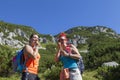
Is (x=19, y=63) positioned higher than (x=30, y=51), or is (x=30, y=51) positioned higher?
(x=30, y=51)

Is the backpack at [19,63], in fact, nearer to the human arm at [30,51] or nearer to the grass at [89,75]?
the human arm at [30,51]

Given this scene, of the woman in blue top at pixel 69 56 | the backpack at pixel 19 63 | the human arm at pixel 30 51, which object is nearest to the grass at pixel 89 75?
the woman in blue top at pixel 69 56

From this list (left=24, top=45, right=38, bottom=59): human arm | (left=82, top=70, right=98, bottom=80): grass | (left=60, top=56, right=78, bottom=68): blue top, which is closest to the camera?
(left=24, top=45, right=38, bottom=59): human arm

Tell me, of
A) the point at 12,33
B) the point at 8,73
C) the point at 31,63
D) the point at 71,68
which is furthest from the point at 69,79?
the point at 12,33

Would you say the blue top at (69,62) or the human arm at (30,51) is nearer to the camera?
the human arm at (30,51)

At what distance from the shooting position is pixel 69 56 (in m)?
10.2

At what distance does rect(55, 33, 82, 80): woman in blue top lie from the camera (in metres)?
10.0

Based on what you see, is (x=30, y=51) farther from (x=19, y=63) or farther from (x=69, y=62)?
(x=69, y=62)

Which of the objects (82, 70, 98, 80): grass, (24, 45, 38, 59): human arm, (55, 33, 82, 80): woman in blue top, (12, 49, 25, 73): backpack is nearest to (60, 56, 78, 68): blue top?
(55, 33, 82, 80): woman in blue top

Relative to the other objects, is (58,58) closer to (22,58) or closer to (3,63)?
(22,58)

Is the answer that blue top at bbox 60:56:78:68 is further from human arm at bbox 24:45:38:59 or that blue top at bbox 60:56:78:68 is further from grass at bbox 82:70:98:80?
grass at bbox 82:70:98:80

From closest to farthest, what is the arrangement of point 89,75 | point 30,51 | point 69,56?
1. point 30,51
2. point 69,56
3. point 89,75

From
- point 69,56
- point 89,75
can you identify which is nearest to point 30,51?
point 69,56

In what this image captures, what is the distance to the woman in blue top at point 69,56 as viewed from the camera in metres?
10.0
